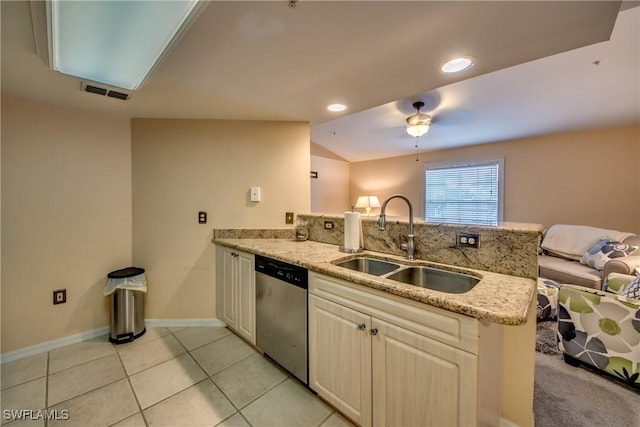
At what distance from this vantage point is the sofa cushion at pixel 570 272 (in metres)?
2.68

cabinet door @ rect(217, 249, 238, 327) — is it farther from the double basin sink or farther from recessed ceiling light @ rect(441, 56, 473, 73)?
recessed ceiling light @ rect(441, 56, 473, 73)

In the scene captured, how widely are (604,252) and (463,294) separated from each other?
3.04m

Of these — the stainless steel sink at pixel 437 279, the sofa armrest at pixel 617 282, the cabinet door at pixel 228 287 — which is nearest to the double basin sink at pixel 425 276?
the stainless steel sink at pixel 437 279

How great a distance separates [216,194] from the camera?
2.51 m

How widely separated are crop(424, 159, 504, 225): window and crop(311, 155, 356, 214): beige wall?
1887mm

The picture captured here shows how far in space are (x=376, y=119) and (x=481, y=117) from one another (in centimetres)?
138

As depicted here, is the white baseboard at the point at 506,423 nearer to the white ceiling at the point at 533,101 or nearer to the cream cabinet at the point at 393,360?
the cream cabinet at the point at 393,360

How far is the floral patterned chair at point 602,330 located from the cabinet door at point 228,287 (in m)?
2.56

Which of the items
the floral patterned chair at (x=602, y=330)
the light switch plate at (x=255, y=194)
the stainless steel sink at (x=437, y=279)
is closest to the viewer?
the stainless steel sink at (x=437, y=279)

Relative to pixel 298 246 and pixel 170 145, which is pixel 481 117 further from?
Result: pixel 170 145

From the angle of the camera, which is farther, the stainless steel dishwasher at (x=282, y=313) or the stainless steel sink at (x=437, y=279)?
the stainless steel dishwasher at (x=282, y=313)

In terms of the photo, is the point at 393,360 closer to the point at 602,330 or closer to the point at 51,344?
the point at 602,330

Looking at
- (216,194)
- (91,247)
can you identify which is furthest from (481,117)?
(91,247)

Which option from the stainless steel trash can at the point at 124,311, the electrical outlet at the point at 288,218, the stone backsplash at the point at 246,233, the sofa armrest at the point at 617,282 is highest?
the electrical outlet at the point at 288,218
